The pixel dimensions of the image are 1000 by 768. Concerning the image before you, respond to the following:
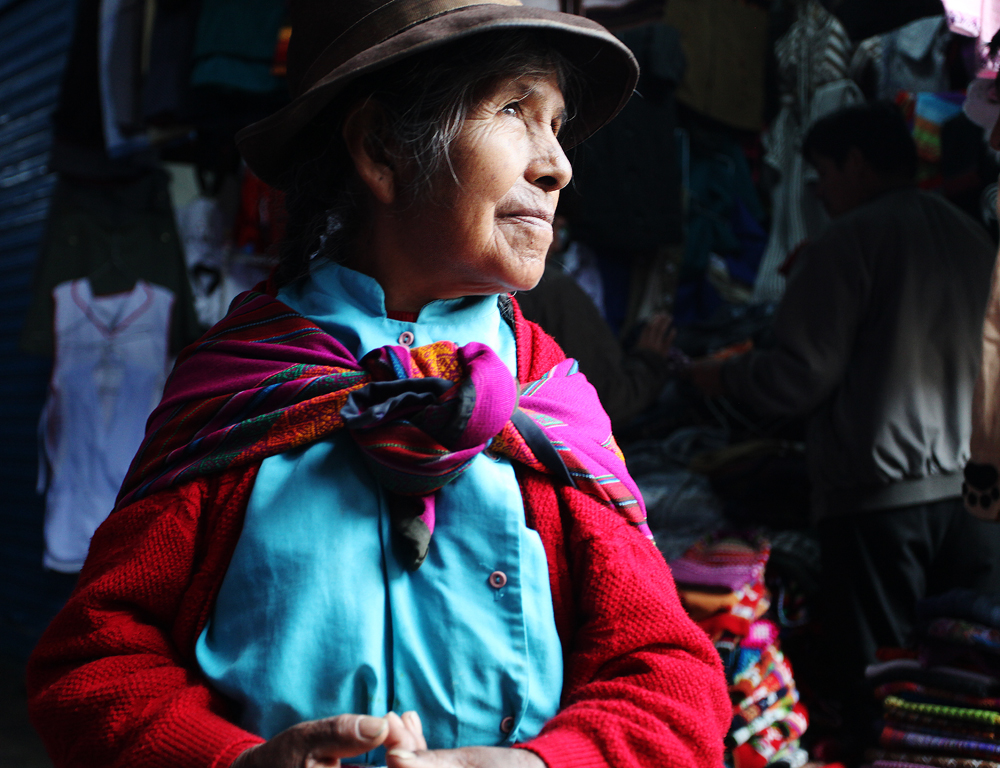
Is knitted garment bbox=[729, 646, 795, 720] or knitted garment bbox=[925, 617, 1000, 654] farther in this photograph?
knitted garment bbox=[729, 646, 795, 720]

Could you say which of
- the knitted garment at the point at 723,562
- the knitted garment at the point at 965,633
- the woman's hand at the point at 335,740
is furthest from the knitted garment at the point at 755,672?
the woman's hand at the point at 335,740

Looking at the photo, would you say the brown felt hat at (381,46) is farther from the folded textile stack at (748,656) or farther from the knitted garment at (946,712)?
the knitted garment at (946,712)

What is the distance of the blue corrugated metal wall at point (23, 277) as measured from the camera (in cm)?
553

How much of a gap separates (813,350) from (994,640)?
1.16 m

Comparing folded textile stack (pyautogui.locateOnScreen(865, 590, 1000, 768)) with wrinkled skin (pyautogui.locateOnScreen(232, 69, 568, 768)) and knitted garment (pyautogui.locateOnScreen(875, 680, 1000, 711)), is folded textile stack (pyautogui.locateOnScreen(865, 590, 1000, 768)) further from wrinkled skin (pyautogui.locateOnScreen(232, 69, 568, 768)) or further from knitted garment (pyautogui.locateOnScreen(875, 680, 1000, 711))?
wrinkled skin (pyautogui.locateOnScreen(232, 69, 568, 768))

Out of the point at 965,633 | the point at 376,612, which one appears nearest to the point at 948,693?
the point at 965,633

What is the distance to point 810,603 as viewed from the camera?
339 cm

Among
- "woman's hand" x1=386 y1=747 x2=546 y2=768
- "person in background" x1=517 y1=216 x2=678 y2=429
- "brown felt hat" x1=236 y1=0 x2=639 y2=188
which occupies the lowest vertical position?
"person in background" x1=517 y1=216 x2=678 y2=429

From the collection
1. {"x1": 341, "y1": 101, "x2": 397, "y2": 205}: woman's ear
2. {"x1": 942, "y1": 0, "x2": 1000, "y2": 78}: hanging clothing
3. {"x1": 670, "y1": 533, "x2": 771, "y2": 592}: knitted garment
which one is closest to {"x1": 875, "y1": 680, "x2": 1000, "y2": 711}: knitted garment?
{"x1": 670, "y1": 533, "x2": 771, "y2": 592}: knitted garment

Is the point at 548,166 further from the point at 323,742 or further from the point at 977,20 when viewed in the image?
the point at 977,20

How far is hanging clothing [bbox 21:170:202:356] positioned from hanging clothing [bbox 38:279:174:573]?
9 cm

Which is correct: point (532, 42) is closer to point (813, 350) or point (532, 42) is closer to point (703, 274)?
point (813, 350)

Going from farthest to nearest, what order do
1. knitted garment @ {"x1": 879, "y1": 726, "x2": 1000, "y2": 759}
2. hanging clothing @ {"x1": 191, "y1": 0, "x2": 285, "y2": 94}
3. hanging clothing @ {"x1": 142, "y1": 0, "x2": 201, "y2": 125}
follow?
hanging clothing @ {"x1": 142, "y1": 0, "x2": 201, "y2": 125}, hanging clothing @ {"x1": 191, "y1": 0, "x2": 285, "y2": 94}, knitted garment @ {"x1": 879, "y1": 726, "x2": 1000, "y2": 759}

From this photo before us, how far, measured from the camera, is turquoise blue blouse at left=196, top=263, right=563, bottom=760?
1068 mm
